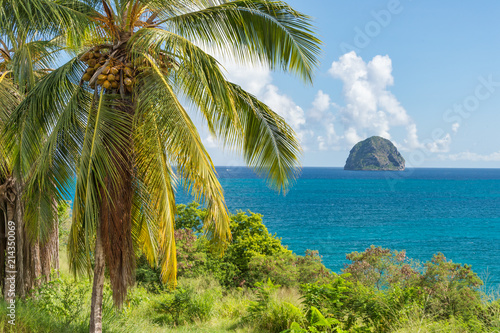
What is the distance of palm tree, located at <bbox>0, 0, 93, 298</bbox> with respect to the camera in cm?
617

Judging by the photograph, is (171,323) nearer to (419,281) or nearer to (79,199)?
(79,199)

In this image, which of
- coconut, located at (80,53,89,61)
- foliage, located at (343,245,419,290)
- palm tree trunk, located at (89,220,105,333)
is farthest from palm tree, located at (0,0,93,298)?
foliage, located at (343,245,419,290)

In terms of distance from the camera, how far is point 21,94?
22.5ft

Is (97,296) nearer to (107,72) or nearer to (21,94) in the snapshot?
(107,72)

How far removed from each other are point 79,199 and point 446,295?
22.7 feet

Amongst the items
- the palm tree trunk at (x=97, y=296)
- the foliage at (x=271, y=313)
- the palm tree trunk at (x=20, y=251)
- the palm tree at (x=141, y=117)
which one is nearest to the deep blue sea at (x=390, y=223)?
the foliage at (x=271, y=313)

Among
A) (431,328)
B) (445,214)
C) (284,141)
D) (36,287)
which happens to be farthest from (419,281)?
(445,214)

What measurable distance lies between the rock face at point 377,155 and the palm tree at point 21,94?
447 feet

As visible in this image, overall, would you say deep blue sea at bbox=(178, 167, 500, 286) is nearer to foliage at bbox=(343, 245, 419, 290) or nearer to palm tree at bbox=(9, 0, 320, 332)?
foliage at bbox=(343, 245, 419, 290)

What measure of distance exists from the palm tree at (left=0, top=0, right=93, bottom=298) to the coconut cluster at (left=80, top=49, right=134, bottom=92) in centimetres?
57

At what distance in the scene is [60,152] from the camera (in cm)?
527

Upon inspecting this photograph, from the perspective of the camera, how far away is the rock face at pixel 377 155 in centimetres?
13650

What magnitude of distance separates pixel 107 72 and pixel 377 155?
5777 inches

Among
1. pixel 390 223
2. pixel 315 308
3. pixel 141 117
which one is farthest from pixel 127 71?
pixel 390 223
